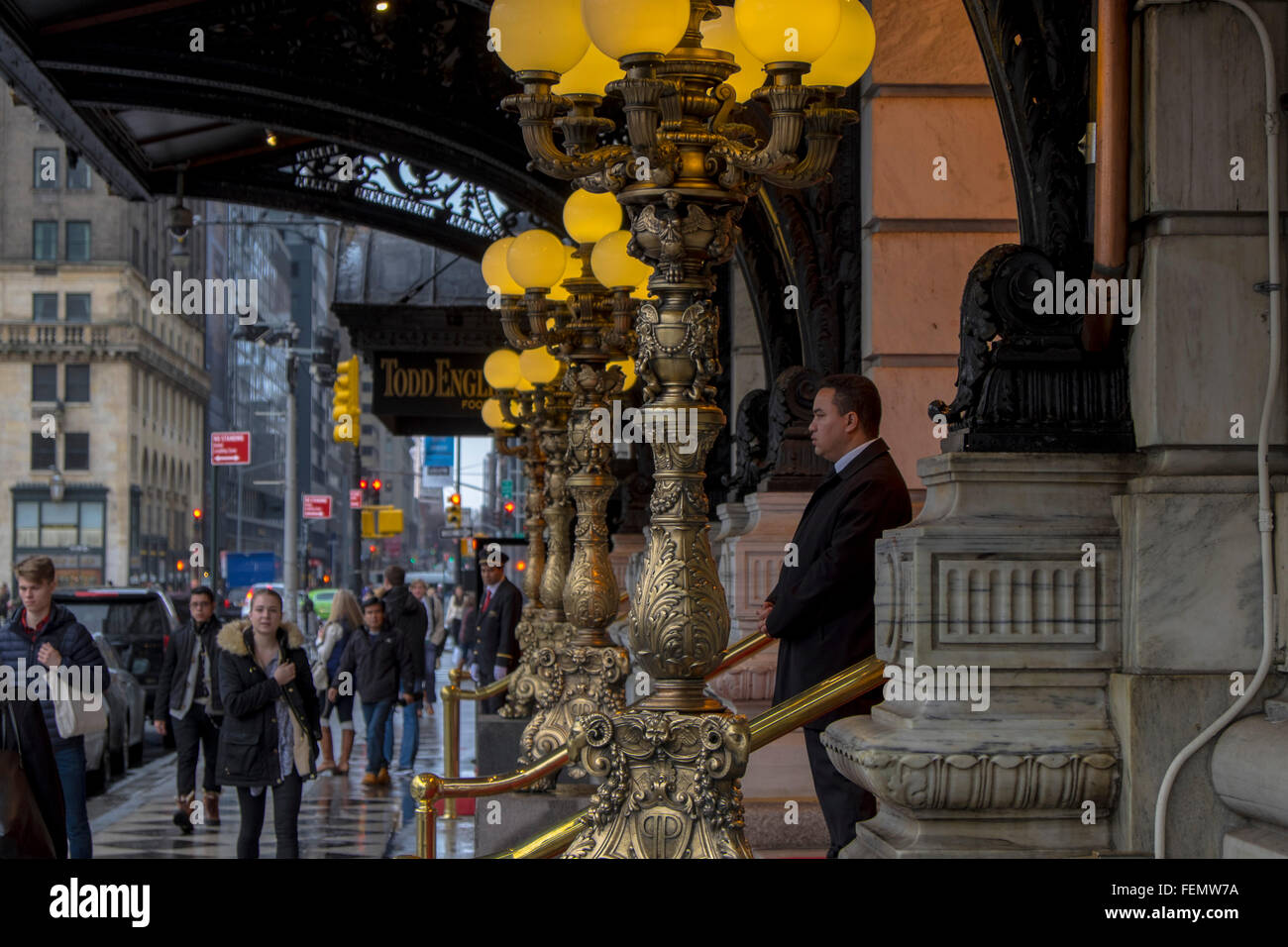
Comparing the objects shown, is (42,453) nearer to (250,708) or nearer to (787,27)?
(250,708)

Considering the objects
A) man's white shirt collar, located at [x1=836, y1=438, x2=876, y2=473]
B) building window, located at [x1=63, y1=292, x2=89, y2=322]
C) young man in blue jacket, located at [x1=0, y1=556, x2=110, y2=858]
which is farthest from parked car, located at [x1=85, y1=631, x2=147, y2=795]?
building window, located at [x1=63, y1=292, x2=89, y2=322]

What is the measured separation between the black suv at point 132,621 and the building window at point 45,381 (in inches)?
2944

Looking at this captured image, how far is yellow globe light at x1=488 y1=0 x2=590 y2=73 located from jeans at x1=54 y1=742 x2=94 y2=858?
6770 mm

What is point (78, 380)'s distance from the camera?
9412 centimetres

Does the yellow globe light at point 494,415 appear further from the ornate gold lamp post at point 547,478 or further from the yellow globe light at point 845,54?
the yellow globe light at point 845,54

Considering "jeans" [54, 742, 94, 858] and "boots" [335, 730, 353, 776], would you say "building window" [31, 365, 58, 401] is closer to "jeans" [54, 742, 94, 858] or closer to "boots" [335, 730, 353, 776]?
"boots" [335, 730, 353, 776]

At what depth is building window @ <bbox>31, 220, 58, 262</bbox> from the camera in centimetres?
9600

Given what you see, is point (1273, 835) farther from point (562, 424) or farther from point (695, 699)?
point (562, 424)

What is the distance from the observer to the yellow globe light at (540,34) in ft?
18.5

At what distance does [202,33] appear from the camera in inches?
544

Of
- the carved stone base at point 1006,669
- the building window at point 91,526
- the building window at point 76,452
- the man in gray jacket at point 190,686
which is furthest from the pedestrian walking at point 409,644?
the building window at point 76,452

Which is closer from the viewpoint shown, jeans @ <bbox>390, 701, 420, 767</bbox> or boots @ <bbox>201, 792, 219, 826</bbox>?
boots @ <bbox>201, 792, 219, 826</bbox>

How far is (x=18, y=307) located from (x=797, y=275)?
9280 cm
